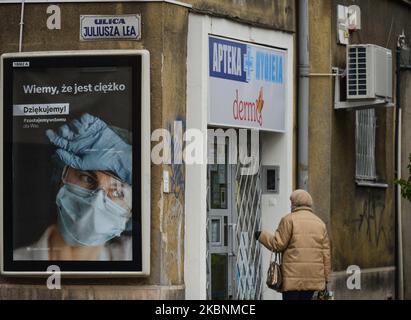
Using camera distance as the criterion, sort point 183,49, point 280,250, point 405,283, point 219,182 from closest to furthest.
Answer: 1. point 280,250
2. point 183,49
3. point 219,182
4. point 405,283

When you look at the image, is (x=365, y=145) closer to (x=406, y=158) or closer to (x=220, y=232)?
(x=406, y=158)

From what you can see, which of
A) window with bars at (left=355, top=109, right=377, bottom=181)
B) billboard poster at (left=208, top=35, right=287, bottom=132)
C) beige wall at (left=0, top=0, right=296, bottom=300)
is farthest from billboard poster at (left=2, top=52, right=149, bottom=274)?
window with bars at (left=355, top=109, right=377, bottom=181)

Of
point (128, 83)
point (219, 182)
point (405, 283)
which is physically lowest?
point (405, 283)

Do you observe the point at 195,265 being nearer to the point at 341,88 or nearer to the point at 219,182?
the point at 219,182

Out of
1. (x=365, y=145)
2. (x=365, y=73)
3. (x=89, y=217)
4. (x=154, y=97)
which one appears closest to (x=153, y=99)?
(x=154, y=97)

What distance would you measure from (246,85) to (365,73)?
7.44ft

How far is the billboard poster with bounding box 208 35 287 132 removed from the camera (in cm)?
1549

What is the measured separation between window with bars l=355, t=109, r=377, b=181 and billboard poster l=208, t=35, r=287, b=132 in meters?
2.40

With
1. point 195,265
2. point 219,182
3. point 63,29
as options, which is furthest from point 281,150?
point 63,29

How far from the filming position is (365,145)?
1944cm

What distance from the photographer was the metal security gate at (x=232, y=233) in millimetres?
15984

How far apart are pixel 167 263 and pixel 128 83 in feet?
6.93

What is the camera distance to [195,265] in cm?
1502

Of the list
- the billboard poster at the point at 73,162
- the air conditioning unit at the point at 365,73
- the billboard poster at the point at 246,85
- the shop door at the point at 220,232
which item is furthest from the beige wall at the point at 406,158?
the billboard poster at the point at 73,162
